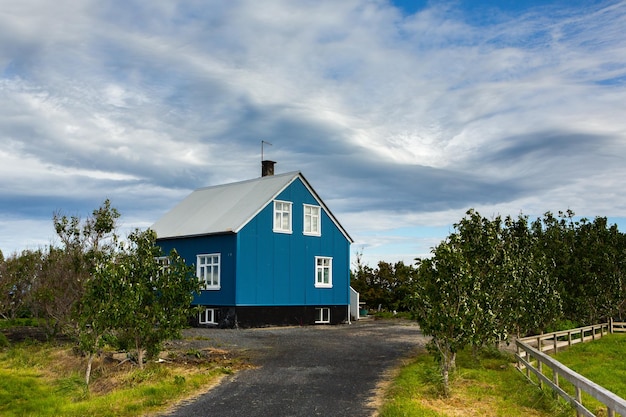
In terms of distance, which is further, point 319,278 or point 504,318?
point 319,278

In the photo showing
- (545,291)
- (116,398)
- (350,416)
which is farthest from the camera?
(545,291)

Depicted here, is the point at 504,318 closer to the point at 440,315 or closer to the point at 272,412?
the point at 440,315

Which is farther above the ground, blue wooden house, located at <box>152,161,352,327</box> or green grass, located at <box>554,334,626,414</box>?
blue wooden house, located at <box>152,161,352,327</box>

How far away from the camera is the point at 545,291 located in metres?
22.9

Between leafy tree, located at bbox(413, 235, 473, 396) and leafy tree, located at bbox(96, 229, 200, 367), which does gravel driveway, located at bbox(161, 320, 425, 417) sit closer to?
leafy tree, located at bbox(413, 235, 473, 396)

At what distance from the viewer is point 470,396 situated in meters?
14.0

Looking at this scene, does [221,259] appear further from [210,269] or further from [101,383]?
[101,383]

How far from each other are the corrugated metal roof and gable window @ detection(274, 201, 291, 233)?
86 cm

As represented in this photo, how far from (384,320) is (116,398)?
28343 millimetres

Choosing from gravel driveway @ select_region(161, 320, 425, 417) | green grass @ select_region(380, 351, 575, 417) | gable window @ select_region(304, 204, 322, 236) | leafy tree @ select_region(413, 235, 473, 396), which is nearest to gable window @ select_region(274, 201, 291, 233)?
gable window @ select_region(304, 204, 322, 236)

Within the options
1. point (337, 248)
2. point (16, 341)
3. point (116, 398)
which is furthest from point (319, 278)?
point (116, 398)

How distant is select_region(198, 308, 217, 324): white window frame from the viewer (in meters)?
32.4

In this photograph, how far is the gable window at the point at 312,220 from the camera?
116 feet

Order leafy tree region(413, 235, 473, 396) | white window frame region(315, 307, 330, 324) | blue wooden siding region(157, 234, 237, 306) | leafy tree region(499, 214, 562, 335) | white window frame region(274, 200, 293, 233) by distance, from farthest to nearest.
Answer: white window frame region(315, 307, 330, 324) → white window frame region(274, 200, 293, 233) → blue wooden siding region(157, 234, 237, 306) → leafy tree region(499, 214, 562, 335) → leafy tree region(413, 235, 473, 396)
